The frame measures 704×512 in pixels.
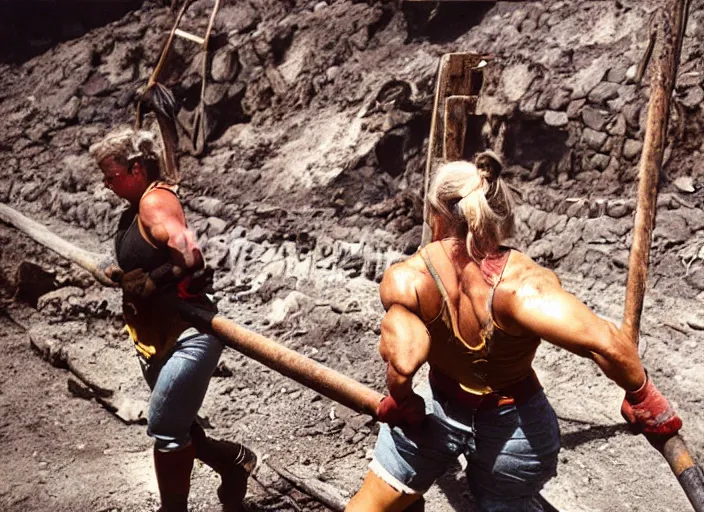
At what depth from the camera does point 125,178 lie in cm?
374

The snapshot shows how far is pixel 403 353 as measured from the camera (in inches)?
107

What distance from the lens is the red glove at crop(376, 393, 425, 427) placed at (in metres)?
2.90

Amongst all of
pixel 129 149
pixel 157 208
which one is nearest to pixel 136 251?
pixel 157 208

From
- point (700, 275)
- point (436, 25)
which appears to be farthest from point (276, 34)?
point (700, 275)

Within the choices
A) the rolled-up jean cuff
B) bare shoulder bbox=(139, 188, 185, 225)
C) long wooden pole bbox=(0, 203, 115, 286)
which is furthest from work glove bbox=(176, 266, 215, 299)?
the rolled-up jean cuff

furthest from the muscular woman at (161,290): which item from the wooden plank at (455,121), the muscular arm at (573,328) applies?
the wooden plank at (455,121)

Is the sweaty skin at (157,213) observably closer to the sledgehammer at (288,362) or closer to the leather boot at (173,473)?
the sledgehammer at (288,362)

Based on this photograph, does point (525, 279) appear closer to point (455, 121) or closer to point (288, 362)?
point (288, 362)

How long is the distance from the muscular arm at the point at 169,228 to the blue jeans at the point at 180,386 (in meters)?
0.40

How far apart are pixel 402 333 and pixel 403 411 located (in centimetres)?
35

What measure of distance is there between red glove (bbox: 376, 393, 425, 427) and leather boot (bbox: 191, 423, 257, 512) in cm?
152

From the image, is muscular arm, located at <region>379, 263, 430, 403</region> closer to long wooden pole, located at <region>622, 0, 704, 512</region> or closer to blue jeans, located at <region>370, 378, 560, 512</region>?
blue jeans, located at <region>370, 378, 560, 512</region>

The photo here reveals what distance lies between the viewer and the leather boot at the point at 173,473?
12.8 ft

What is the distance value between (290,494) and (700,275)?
4858 millimetres
